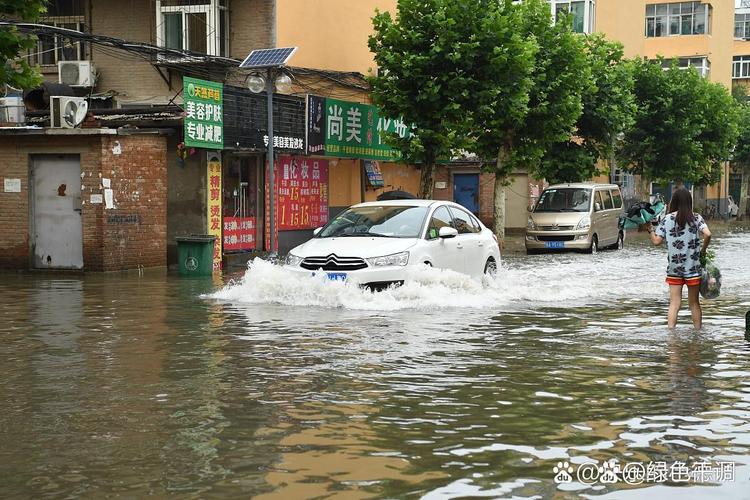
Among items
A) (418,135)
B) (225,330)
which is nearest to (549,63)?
(418,135)

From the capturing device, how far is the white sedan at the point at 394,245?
46.9 feet

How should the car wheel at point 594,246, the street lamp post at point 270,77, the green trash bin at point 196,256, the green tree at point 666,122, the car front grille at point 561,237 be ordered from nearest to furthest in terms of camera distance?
1. the green trash bin at point 196,256
2. the street lamp post at point 270,77
3. the car front grille at point 561,237
4. the car wheel at point 594,246
5. the green tree at point 666,122

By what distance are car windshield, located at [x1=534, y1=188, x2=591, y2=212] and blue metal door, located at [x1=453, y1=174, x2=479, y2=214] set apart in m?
10.2

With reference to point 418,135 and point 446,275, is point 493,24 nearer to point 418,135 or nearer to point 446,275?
point 418,135

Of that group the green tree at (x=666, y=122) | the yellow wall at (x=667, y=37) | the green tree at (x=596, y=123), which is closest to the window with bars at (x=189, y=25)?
the green tree at (x=596, y=123)

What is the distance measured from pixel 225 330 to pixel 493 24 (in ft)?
57.7

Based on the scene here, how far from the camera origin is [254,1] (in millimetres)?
26859

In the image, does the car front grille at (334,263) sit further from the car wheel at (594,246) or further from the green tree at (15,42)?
the car wheel at (594,246)

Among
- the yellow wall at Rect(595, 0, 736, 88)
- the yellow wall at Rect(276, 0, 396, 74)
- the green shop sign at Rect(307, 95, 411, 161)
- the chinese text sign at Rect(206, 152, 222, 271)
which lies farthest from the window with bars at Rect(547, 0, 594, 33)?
the chinese text sign at Rect(206, 152, 222, 271)

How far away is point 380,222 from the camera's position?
15.7m

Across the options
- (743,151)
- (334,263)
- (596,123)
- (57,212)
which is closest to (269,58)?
(57,212)

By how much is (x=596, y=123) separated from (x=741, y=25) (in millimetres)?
46713

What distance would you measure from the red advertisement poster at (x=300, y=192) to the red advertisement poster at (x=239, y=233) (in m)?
0.70

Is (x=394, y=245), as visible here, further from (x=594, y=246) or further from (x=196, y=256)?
(x=594, y=246)
